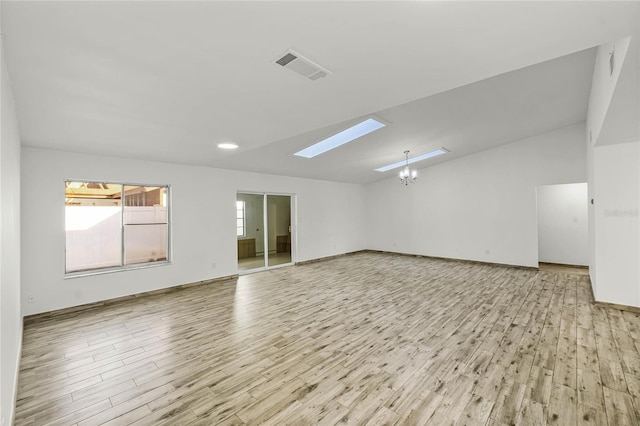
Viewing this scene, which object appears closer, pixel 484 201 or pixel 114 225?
pixel 114 225

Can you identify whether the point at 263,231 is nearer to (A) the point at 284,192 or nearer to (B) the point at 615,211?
(A) the point at 284,192

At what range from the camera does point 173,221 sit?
5434 mm

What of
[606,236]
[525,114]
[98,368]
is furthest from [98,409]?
[525,114]

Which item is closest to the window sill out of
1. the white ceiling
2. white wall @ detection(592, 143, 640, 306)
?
the white ceiling

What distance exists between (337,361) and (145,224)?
14.5 feet

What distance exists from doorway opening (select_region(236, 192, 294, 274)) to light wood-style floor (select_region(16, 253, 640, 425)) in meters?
2.65

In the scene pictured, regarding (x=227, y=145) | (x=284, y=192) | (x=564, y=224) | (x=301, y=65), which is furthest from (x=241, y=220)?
(x=564, y=224)

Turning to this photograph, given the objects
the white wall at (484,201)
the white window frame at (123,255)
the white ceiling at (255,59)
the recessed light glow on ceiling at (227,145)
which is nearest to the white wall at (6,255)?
the white ceiling at (255,59)

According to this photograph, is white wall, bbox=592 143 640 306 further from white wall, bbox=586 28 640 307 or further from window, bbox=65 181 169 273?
window, bbox=65 181 169 273

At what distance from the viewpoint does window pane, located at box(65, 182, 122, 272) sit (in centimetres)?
439

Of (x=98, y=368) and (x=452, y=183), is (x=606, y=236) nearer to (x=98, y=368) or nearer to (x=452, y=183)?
(x=452, y=183)

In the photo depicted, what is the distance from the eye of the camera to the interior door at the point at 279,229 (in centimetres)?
814

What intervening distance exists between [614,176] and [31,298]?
28.2ft

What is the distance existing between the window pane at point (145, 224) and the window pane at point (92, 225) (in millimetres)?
141
